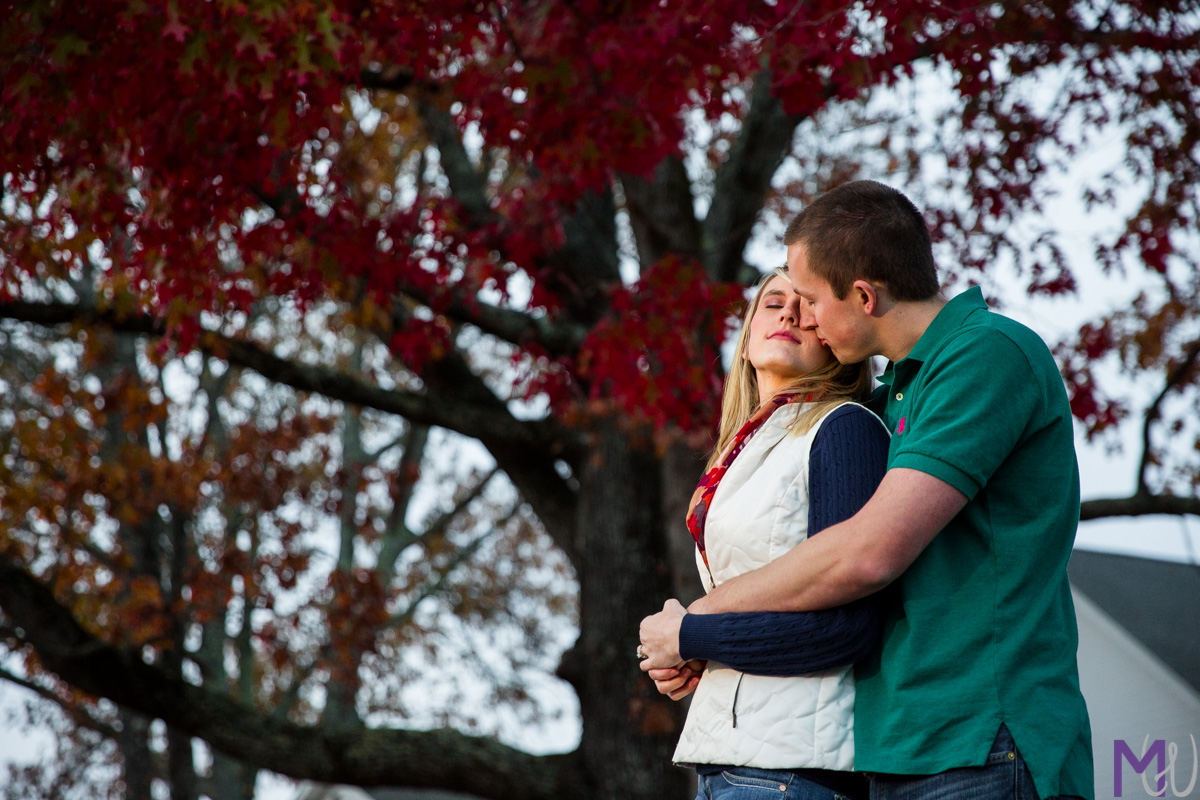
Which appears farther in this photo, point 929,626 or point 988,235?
point 988,235

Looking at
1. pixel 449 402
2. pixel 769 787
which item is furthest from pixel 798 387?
pixel 449 402

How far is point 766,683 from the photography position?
2.03m

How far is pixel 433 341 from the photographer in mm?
7535

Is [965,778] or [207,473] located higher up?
[207,473]

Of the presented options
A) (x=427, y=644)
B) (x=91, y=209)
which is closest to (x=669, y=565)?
(x=91, y=209)

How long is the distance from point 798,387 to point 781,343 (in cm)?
13

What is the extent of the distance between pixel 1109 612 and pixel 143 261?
31.6ft

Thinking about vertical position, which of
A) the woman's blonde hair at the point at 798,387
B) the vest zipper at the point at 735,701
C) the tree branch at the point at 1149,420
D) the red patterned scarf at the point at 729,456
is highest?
the tree branch at the point at 1149,420

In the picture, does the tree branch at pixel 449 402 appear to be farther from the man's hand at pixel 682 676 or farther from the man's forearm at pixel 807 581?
the man's forearm at pixel 807 581

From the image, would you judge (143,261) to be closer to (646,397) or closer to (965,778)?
(646,397)

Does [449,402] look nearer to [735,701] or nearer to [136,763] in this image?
[735,701]

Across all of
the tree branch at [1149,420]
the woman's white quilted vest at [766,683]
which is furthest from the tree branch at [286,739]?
the woman's white quilted vest at [766,683]

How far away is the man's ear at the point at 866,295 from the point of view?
2070mm

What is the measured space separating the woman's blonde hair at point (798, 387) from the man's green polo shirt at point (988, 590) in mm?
276
